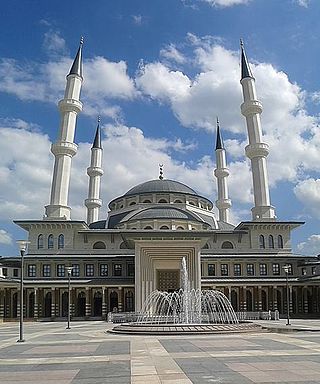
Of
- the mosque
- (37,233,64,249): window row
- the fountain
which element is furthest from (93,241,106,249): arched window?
the fountain

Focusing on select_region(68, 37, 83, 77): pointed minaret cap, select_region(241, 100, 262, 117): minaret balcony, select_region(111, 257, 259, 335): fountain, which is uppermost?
select_region(68, 37, 83, 77): pointed minaret cap

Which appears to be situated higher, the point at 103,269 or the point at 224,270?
the point at 103,269

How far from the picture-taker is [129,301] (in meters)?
57.7

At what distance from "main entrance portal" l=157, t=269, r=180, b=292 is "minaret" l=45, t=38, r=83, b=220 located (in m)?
13.0

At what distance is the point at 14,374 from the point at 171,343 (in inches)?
352

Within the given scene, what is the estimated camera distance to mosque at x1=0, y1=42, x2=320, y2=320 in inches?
2176

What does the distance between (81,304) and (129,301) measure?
5596mm

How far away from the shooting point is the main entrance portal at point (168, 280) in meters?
55.4

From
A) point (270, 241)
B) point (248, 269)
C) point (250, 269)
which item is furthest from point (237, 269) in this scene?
point (270, 241)

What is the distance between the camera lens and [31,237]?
59.9m

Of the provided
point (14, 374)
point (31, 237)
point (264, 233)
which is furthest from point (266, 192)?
point (14, 374)

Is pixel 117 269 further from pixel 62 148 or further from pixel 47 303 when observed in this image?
pixel 62 148

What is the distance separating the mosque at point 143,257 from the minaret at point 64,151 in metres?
0.11

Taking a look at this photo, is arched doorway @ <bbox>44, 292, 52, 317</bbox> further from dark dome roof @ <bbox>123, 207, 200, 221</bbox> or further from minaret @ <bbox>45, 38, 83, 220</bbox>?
dark dome roof @ <bbox>123, 207, 200, 221</bbox>
